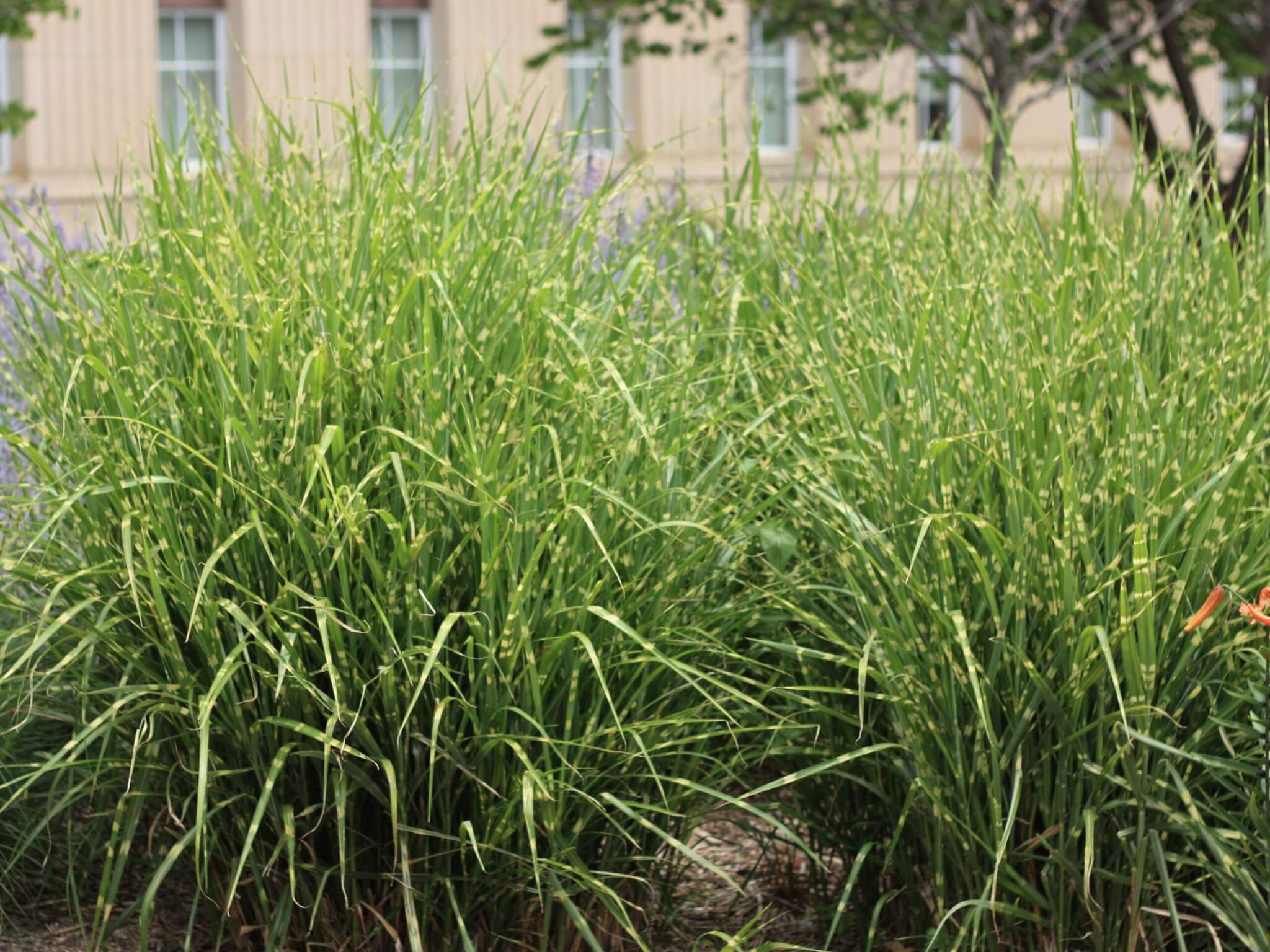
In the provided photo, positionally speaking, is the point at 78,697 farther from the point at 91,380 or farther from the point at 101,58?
the point at 101,58

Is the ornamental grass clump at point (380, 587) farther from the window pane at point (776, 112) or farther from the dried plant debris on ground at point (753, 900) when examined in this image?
the window pane at point (776, 112)

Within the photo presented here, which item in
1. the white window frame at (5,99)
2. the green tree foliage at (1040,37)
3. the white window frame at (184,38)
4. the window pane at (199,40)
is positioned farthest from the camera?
the window pane at (199,40)

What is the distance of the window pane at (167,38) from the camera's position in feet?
64.1

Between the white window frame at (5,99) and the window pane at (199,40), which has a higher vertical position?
the window pane at (199,40)

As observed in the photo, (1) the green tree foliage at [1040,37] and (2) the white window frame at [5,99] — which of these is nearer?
(1) the green tree foliage at [1040,37]

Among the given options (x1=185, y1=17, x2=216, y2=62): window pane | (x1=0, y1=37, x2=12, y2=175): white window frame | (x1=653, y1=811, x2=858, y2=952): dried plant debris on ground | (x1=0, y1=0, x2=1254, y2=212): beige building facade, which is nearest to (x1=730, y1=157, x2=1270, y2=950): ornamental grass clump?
(x1=653, y1=811, x2=858, y2=952): dried plant debris on ground

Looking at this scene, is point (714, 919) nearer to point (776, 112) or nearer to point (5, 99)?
point (5, 99)

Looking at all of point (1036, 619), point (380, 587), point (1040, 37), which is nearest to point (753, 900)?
point (1036, 619)

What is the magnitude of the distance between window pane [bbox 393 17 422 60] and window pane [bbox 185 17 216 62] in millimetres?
2298

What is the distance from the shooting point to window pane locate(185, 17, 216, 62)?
19.8 meters

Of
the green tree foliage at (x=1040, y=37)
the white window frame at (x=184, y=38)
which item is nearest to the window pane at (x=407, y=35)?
the white window frame at (x=184, y=38)

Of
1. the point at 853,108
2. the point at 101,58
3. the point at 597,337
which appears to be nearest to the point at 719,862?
the point at 597,337

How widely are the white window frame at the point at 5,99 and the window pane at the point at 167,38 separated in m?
1.85

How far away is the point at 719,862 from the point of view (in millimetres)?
3184
